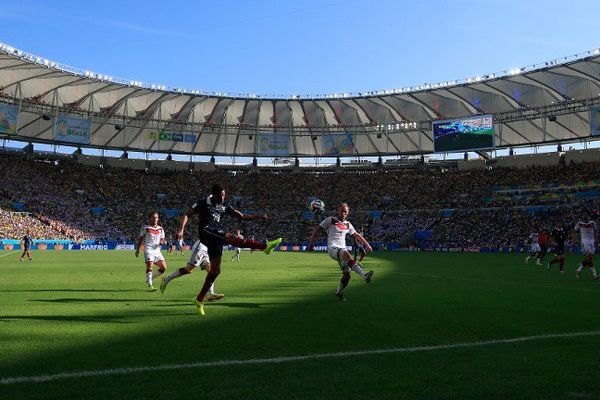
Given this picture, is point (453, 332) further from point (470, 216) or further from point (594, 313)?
point (470, 216)

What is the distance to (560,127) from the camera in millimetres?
65750

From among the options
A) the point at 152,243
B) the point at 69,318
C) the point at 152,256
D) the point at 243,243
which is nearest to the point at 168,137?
the point at 152,243

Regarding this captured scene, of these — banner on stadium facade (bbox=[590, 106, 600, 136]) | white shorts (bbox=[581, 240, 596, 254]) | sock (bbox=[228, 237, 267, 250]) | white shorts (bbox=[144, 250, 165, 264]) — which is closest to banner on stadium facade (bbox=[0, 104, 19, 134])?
white shorts (bbox=[144, 250, 165, 264])

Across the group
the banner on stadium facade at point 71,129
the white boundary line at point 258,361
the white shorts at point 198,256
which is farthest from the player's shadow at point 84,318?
the banner on stadium facade at point 71,129

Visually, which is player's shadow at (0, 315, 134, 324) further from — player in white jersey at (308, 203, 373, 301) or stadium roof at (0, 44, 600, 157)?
stadium roof at (0, 44, 600, 157)

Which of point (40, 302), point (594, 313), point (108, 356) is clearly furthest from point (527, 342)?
point (40, 302)

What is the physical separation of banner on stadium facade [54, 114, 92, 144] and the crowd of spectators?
9.34 metres

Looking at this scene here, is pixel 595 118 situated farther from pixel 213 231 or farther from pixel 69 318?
pixel 69 318

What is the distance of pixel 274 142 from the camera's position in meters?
71.8

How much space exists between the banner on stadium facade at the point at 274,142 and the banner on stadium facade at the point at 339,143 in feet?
18.5

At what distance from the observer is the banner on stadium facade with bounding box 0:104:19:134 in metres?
54.4

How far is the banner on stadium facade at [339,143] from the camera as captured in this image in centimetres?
7344

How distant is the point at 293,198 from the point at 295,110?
13.3 metres

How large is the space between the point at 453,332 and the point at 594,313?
3.89m
